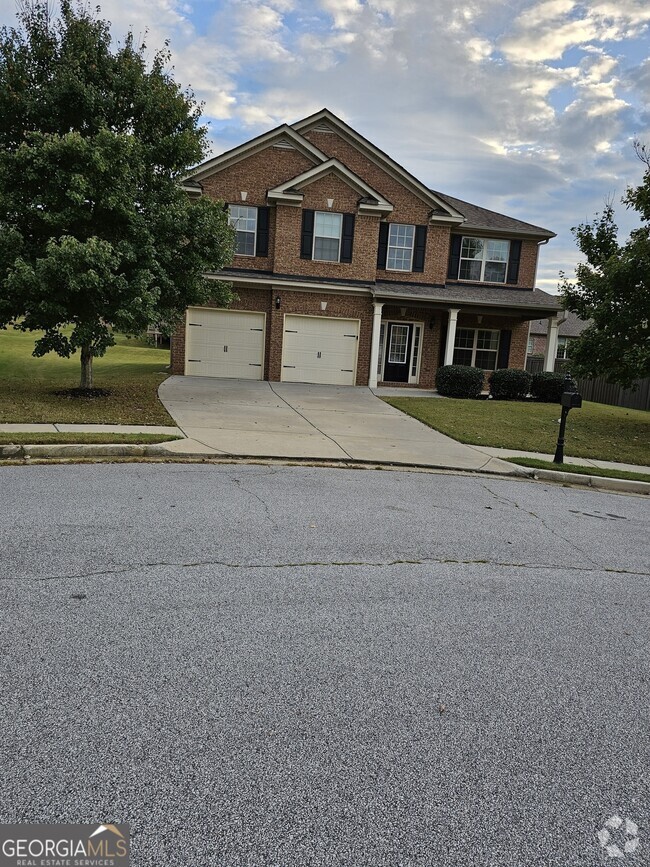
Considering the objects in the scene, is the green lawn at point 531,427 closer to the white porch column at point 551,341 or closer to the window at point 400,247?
the white porch column at point 551,341

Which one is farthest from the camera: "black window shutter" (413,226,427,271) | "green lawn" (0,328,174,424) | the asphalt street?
"black window shutter" (413,226,427,271)

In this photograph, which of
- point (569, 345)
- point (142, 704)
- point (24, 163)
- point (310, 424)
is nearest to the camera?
point (142, 704)

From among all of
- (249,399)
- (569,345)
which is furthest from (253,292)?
(569,345)

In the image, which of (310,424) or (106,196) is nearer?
(106,196)

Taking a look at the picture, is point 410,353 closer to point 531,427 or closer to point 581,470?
point 531,427

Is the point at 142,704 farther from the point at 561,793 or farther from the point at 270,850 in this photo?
the point at 561,793

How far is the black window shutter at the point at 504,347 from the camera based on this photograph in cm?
2310

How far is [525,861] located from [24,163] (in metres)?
13.0

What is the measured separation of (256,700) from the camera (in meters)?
2.94

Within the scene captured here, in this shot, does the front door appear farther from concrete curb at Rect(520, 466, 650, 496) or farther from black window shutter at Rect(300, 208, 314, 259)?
concrete curb at Rect(520, 466, 650, 496)

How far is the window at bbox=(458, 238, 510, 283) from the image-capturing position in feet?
75.2

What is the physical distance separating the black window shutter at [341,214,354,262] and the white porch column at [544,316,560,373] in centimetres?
772

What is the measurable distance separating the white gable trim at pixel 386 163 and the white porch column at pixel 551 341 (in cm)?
496

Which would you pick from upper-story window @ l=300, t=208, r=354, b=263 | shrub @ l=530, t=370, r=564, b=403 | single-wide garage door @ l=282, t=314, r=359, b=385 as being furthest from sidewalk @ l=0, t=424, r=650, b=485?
upper-story window @ l=300, t=208, r=354, b=263
